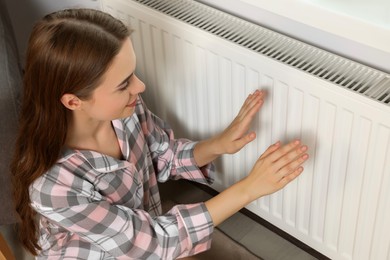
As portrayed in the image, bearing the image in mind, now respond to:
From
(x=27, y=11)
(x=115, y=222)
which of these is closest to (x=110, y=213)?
(x=115, y=222)

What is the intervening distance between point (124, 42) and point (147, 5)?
0.31 meters

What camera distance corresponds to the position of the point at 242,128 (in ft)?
3.97

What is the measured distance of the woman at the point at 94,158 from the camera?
102cm

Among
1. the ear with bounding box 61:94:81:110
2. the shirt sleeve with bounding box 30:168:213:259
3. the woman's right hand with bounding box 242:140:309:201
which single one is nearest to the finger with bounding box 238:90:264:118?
the woman's right hand with bounding box 242:140:309:201

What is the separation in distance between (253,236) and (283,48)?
0.60 m

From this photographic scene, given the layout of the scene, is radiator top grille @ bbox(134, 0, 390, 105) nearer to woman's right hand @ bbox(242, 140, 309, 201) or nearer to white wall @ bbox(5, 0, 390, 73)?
white wall @ bbox(5, 0, 390, 73)

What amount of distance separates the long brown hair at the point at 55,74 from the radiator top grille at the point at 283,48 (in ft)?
0.82

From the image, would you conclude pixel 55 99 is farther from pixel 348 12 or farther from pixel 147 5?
pixel 348 12

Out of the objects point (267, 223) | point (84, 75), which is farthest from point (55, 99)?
point (267, 223)

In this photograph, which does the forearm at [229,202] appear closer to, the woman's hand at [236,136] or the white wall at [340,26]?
the woman's hand at [236,136]

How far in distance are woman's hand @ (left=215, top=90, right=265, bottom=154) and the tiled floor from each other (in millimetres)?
382

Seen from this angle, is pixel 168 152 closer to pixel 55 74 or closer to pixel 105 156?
pixel 105 156

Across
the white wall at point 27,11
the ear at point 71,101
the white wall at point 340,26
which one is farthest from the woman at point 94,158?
the white wall at point 27,11

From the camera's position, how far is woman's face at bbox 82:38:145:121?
1030 mm
